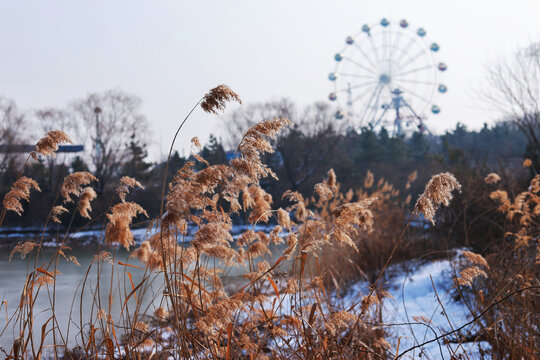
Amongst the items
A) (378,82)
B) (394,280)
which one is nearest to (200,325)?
(394,280)

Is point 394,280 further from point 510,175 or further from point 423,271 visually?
point 510,175

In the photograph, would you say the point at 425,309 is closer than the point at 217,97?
No

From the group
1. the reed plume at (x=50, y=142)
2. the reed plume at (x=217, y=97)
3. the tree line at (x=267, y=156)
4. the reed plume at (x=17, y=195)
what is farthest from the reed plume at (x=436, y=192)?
the tree line at (x=267, y=156)

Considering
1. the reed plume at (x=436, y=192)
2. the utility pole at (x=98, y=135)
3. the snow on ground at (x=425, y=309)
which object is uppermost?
the utility pole at (x=98, y=135)

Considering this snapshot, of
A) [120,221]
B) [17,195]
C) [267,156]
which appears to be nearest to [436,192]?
[120,221]

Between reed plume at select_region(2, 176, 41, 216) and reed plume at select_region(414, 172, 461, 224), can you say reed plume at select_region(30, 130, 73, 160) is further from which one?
reed plume at select_region(414, 172, 461, 224)

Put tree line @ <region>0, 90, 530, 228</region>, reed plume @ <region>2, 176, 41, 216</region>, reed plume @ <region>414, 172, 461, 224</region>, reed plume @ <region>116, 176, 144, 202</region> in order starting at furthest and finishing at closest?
1. tree line @ <region>0, 90, 530, 228</region>
2. reed plume @ <region>2, 176, 41, 216</region>
3. reed plume @ <region>116, 176, 144, 202</region>
4. reed plume @ <region>414, 172, 461, 224</region>

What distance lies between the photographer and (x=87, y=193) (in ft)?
8.71

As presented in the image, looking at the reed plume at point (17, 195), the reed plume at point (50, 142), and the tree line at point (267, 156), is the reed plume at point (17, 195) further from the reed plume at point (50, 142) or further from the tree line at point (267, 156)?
the tree line at point (267, 156)

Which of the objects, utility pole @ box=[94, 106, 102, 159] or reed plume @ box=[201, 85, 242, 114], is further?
utility pole @ box=[94, 106, 102, 159]

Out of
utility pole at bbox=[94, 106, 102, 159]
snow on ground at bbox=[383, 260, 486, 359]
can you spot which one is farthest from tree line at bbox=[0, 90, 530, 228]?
snow on ground at bbox=[383, 260, 486, 359]

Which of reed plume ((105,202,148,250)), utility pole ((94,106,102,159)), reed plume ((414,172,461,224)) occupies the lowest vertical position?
reed plume ((105,202,148,250))

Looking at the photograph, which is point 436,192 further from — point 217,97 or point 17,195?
point 17,195

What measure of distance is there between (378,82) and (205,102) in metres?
33.6
